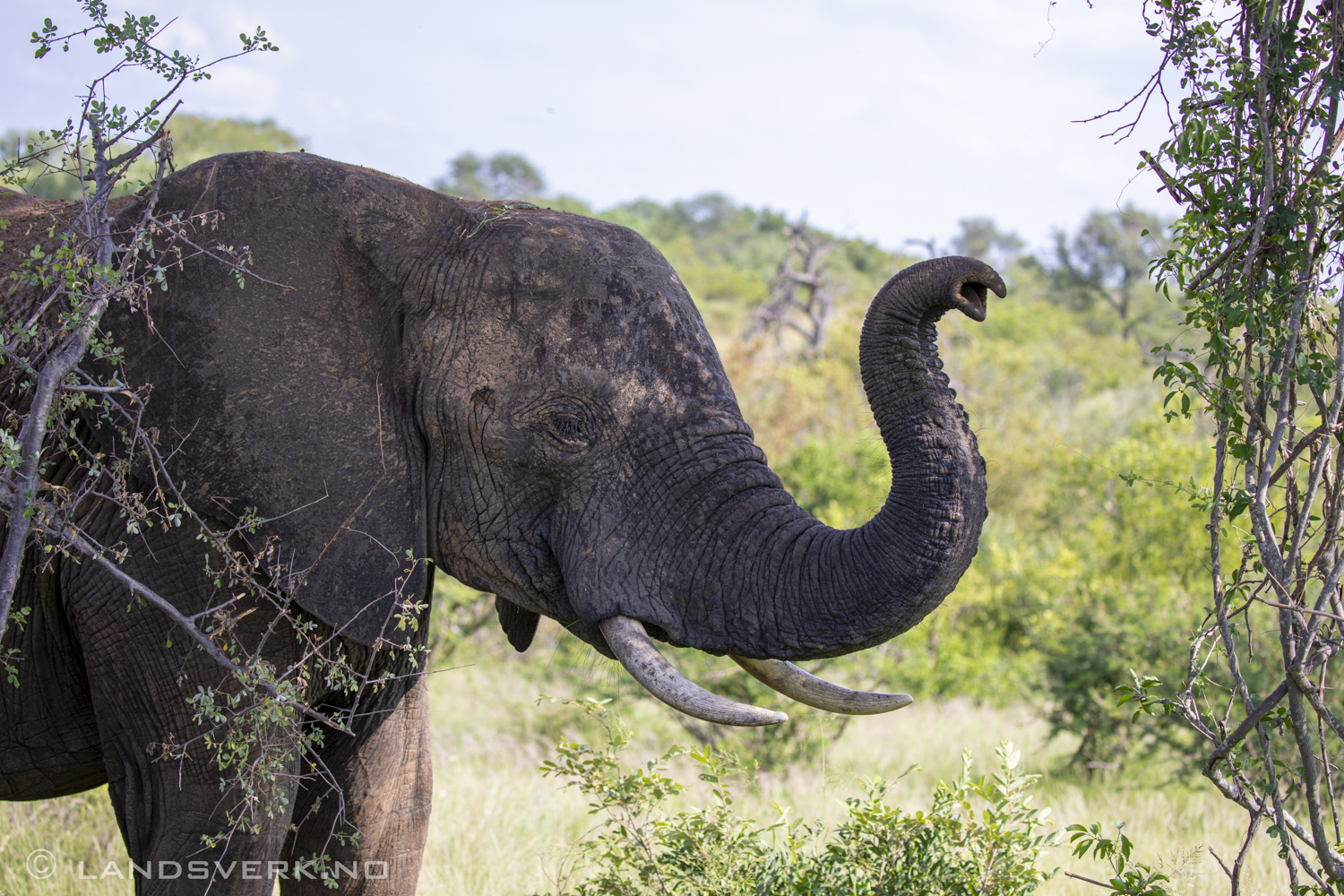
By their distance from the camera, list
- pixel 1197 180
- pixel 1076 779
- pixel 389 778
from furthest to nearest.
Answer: pixel 1076 779 < pixel 389 778 < pixel 1197 180

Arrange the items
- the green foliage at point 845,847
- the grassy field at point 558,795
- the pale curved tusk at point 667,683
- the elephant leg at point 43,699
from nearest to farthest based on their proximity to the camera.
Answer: the pale curved tusk at point 667,683, the elephant leg at point 43,699, the green foliage at point 845,847, the grassy field at point 558,795

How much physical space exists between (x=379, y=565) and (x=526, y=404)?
57cm

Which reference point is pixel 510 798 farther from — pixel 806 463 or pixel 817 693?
pixel 806 463

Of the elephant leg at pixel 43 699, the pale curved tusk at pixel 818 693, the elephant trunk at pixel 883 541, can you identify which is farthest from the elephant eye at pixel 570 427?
the elephant leg at pixel 43 699

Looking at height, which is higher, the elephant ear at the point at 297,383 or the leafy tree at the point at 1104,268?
the leafy tree at the point at 1104,268

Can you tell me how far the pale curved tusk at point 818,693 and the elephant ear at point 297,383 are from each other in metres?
0.99

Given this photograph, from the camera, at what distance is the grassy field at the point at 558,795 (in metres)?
4.83

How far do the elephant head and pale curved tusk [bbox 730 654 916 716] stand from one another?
0.4 inches

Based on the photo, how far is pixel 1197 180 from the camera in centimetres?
321

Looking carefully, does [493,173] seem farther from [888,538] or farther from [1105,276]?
[888,538]

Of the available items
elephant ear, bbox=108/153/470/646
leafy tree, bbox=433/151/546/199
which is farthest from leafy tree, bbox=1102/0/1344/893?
leafy tree, bbox=433/151/546/199

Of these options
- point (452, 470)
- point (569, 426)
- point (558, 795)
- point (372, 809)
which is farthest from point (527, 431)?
point (558, 795)

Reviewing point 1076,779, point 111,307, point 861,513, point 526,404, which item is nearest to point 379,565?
point 526,404

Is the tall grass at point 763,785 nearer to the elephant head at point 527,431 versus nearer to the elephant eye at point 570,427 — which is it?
the elephant head at point 527,431
